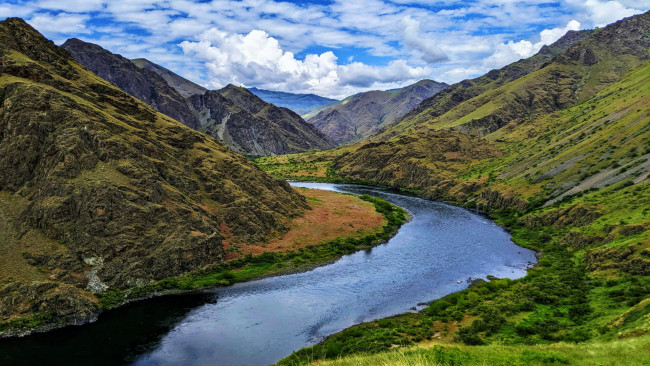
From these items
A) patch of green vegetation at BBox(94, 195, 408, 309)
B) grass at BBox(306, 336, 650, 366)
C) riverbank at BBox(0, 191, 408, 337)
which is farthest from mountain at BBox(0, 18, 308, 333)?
grass at BBox(306, 336, 650, 366)

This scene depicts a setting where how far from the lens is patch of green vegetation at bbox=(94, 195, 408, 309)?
193ft

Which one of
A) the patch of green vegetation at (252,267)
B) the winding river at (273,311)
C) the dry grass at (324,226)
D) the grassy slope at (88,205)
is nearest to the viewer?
the winding river at (273,311)

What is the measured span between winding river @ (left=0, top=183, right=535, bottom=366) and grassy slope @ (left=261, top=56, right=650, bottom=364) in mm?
5765

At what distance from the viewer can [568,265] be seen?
209 feet

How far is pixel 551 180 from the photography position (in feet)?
367

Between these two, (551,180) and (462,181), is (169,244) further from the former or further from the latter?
(462,181)

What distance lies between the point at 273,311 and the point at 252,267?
1810 centimetres

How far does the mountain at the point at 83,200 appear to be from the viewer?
177ft

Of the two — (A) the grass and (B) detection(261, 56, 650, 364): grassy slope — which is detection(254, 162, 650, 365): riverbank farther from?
(A) the grass

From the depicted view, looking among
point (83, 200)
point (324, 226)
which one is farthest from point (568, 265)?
point (83, 200)

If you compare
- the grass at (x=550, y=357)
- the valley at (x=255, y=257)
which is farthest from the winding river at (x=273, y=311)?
the grass at (x=550, y=357)

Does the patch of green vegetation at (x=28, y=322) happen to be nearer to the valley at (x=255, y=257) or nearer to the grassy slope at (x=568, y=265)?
the valley at (x=255, y=257)

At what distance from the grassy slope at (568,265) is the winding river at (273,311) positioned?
227 inches

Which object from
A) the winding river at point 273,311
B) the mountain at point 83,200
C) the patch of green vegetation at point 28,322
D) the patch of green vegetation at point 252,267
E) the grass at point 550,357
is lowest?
the winding river at point 273,311
